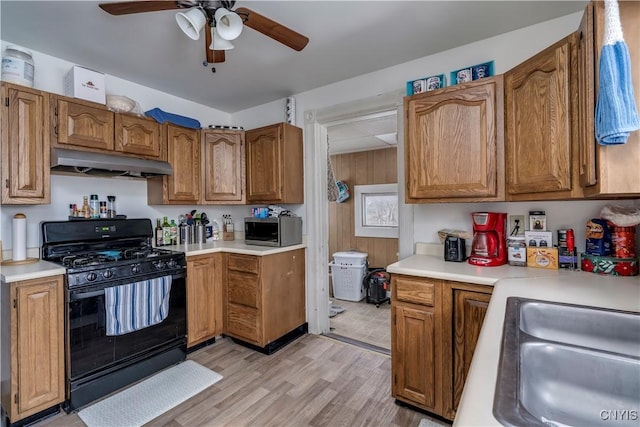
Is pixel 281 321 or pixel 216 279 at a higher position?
pixel 216 279

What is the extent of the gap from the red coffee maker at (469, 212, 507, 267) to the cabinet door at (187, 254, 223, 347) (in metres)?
2.19

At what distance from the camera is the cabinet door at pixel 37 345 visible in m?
1.70

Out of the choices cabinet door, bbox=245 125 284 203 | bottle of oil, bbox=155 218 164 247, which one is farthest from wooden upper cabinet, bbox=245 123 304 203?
bottle of oil, bbox=155 218 164 247

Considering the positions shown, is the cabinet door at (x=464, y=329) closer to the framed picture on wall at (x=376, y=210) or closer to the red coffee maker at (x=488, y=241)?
the red coffee maker at (x=488, y=241)

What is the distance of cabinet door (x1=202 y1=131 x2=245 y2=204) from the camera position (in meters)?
3.05

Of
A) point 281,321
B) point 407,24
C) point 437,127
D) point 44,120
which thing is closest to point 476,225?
point 437,127

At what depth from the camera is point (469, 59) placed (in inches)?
85.5

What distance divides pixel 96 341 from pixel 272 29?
2.27m

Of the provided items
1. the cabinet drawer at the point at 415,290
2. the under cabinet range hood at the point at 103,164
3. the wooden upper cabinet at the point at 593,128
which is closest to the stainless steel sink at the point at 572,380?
the wooden upper cabinet at the point at 593,128

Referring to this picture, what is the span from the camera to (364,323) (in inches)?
129

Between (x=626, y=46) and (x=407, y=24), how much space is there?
4.27ft

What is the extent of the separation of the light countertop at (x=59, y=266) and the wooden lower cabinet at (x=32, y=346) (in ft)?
0.15

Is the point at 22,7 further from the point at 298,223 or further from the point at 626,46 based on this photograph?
the point at 626,46

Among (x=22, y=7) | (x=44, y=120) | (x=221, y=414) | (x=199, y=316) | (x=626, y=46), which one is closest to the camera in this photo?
(x=626, y=46)
